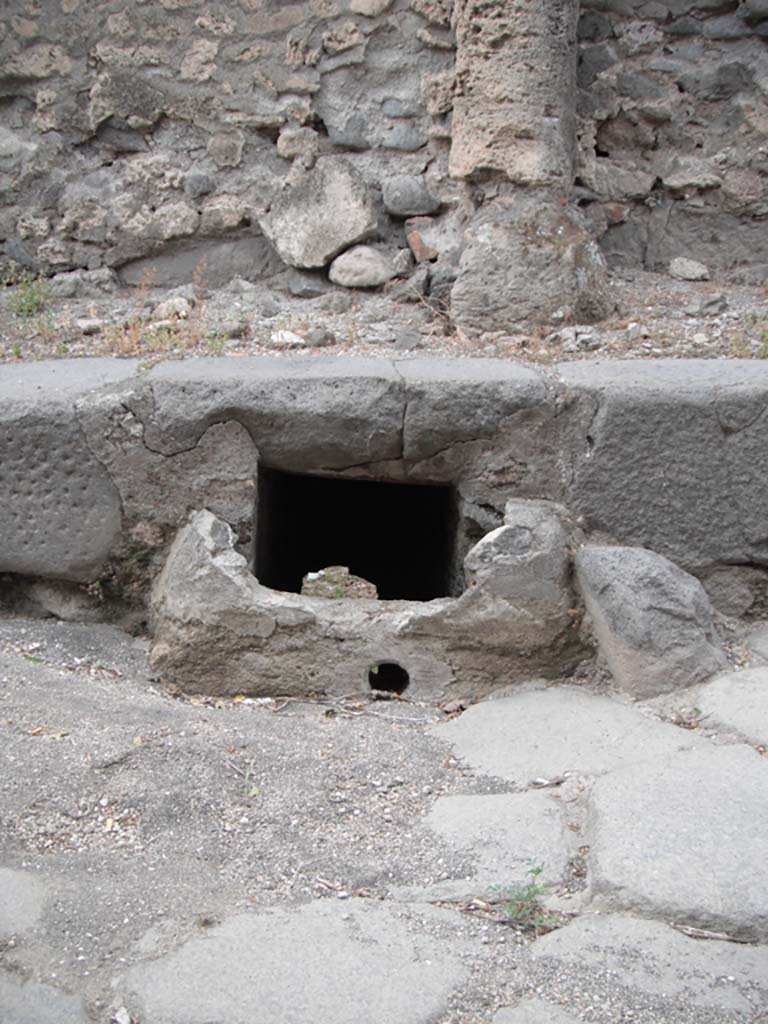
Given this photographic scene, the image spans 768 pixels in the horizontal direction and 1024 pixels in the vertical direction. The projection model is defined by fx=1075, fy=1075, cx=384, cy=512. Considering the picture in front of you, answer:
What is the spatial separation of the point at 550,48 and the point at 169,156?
5.07 ft

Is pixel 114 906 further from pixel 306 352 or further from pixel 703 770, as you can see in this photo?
pixel 306 352

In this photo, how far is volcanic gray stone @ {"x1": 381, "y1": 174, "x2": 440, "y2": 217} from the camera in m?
4.10

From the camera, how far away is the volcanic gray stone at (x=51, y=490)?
9.71 feet

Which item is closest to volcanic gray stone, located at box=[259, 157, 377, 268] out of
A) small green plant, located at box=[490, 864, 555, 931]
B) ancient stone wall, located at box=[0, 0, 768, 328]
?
ancient stone wall, located at box=[0, 0, 768, 328]

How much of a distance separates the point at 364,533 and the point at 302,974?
3.08m

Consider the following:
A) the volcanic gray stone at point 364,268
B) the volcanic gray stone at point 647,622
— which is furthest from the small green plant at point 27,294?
the volcanic gray stone at point 647,622

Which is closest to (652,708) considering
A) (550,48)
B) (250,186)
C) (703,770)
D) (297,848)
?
(703,770)

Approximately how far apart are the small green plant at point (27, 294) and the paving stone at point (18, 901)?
2.78 meters

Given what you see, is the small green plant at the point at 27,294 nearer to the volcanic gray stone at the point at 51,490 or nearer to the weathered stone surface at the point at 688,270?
the volcanic gray stone at the point at 51,490

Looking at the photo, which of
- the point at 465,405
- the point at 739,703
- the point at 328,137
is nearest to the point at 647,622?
the point at 739,703

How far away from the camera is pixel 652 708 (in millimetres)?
2662


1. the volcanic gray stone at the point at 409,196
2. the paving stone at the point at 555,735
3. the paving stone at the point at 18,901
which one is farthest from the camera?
the volcanic gray stone at the point at 409,196

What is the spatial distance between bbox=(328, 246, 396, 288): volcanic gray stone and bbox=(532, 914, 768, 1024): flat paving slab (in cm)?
284

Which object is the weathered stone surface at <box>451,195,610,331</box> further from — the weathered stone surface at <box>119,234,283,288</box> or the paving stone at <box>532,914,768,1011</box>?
the paving stone at <box>532,914,768,1011</box>
